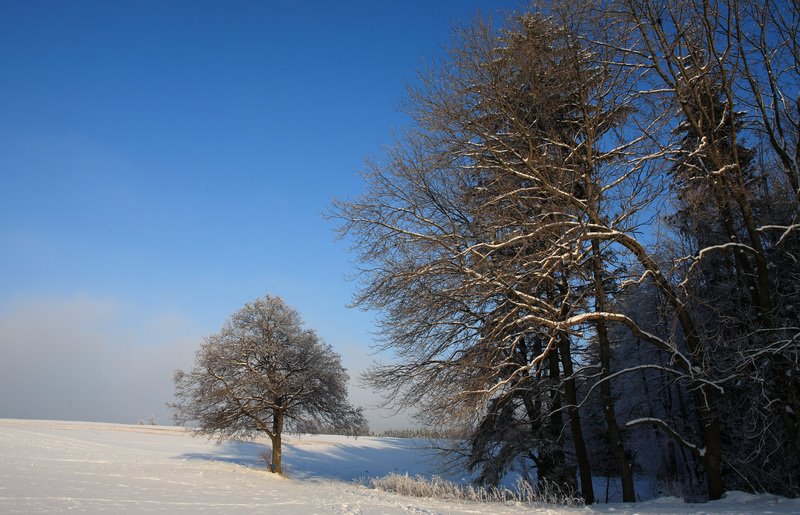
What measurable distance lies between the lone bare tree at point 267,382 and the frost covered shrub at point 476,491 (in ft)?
32.8

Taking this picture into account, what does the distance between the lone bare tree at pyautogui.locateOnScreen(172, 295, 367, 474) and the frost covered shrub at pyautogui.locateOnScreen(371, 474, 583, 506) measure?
32.8 ft

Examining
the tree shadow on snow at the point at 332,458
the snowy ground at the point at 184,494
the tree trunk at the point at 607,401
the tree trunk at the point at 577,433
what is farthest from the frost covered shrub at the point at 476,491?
the tree shadow on snow at the point at 332,458

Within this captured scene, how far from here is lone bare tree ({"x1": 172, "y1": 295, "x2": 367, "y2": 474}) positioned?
2395cm

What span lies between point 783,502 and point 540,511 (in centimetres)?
381

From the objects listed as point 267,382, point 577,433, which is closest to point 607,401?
point 577,433

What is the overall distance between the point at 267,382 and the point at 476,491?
1394 cm

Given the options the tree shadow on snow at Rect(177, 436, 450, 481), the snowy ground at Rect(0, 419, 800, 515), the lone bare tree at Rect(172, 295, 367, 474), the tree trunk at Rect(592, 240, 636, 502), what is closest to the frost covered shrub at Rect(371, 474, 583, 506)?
the snowy ground at Rect(0, 419, 800, 515)

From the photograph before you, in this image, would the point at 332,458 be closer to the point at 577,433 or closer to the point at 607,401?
the point at 577,433

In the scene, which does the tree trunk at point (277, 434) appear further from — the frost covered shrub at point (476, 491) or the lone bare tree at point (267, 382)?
the frost covered shrub at point (476, 491)

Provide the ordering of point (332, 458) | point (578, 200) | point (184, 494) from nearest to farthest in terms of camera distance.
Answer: point (578, 200) → point (184, 494) → point (332, 458)

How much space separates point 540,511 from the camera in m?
8.02

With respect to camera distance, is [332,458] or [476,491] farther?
[332,458]

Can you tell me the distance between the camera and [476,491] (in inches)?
490

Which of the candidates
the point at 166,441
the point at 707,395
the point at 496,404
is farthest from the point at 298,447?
the point at 707,395
